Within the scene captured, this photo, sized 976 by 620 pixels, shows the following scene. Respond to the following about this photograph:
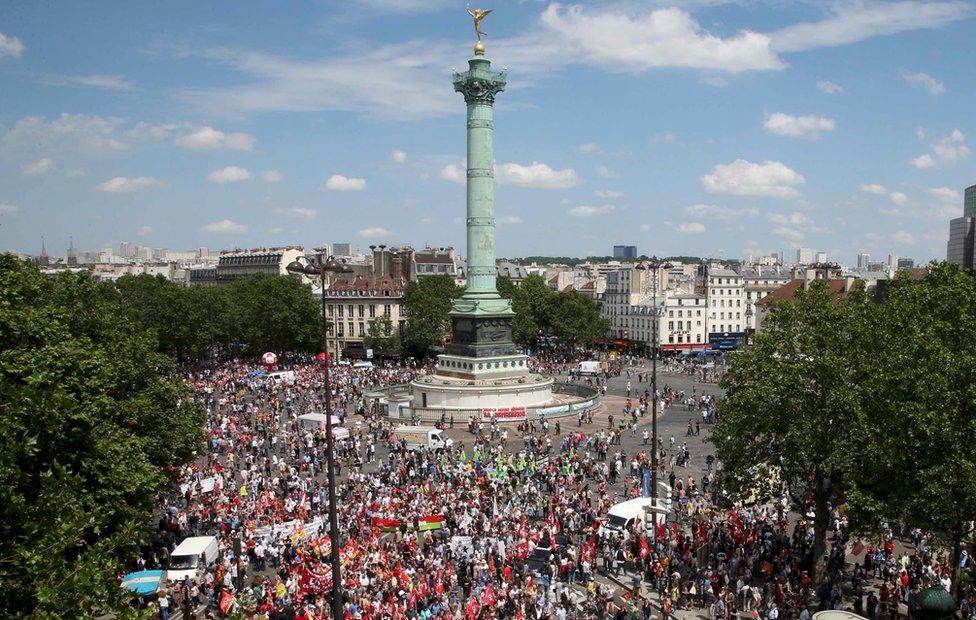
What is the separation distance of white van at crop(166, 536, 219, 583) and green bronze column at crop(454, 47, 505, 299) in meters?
34.1

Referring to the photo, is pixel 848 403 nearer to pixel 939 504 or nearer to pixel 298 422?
pixel 939 504

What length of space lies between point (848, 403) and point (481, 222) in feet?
120

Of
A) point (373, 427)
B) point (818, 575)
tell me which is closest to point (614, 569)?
point (818, 575)

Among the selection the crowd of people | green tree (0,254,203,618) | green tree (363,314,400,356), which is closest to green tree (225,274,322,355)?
green tree (363,314,400,356)

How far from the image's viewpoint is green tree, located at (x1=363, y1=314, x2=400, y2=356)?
8688 cm

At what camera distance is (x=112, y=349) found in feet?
90.3

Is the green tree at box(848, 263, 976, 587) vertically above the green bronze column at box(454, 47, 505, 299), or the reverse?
the green bronze column at box(454, 47, 505, 299)

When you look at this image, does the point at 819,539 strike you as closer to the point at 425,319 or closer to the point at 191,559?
the point at 191,559

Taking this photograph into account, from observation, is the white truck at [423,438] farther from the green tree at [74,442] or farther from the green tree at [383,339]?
the green tree at [383,339]

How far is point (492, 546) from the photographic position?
2412 cm

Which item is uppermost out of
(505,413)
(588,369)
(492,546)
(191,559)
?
(492,546)

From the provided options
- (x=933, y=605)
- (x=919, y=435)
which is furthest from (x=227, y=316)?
(x=933, y=605)

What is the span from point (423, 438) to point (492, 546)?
16643 millimetres

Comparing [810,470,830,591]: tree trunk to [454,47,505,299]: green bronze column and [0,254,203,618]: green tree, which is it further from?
[454,47,505,299]: green bronze column
